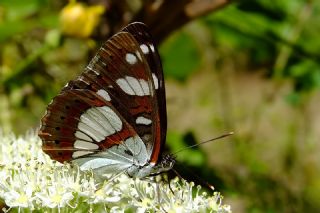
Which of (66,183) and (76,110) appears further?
(76,110)

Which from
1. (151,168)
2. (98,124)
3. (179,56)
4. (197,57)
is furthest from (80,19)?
(197,57)

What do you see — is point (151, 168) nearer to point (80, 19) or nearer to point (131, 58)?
point (131, 58)

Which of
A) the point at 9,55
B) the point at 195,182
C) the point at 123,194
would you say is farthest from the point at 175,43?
the point at 123,194

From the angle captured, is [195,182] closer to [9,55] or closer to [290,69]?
[290,69]

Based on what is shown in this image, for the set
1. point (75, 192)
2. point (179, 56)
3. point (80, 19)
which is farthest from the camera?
point (179, 56)

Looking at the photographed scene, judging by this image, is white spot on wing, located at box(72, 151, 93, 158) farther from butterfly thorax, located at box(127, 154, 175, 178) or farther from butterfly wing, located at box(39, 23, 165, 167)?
butterfly thorax, located at box(127, 154, 175, 178)

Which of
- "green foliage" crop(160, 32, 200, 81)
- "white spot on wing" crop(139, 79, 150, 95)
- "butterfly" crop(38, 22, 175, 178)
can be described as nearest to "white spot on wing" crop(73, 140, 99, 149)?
"butterfly" crop(38, 22, 175, 178)
